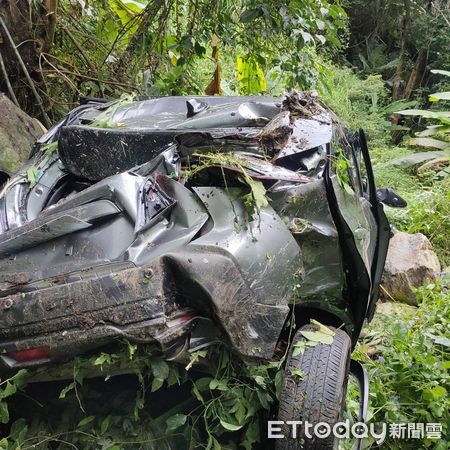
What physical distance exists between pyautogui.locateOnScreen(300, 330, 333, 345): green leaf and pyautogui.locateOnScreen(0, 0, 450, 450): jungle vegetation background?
205mm

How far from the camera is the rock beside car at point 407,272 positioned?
5059 mm

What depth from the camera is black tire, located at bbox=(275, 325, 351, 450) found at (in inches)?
81.7

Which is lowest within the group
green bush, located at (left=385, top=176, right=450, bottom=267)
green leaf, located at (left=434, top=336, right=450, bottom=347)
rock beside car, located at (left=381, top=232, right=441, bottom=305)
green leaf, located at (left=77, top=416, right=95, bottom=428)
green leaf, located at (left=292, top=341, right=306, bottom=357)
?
green bush, located at (left=385, top=176, right=450, bottom=267)

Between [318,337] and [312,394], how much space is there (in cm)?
29

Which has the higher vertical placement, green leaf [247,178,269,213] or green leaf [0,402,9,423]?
green leaf [247,178,269,213]

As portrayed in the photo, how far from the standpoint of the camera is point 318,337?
2320 mm

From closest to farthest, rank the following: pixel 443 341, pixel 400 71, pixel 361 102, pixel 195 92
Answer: pixel 443 341 → pixel 195 92 → pixel 361 102 → pixel 400 71

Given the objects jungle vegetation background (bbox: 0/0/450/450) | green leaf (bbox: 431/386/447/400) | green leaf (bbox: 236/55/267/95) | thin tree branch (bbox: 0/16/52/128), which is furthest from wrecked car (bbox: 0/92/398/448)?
green leaf (bbox: 236/55/267/95)

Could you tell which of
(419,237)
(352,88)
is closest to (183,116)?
(419,237)

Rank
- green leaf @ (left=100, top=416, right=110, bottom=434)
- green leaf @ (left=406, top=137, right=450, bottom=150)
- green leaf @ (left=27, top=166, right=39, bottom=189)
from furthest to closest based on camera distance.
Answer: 1. green leaf @ (left=406, top=137, right=450, bottom=150)
2. green leaf @ (left=27, top=166, right=39, bottom=189)
3. green leaf @ (left=100, top=416, right=110, bottom=434)

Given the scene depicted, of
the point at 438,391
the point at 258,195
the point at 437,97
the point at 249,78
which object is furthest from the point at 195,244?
the point at 437,97

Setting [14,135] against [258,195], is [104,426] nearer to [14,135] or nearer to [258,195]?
[258,195]

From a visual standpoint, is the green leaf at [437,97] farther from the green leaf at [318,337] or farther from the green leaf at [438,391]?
the green leaf at [318,337]

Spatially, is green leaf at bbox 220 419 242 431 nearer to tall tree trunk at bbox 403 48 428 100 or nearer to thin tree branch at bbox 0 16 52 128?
thin tree branch at bbox 0 16 52 128
